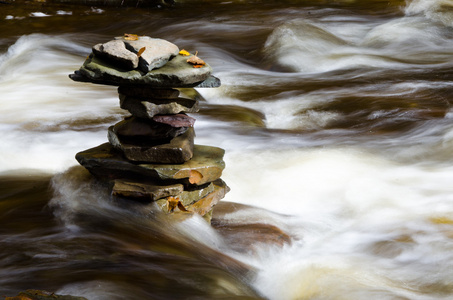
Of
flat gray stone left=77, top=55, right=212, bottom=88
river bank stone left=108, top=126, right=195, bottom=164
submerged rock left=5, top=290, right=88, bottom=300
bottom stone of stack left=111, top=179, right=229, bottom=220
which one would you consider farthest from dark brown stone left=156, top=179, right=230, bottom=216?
submerged rock left=5, top=290, right=88, bottom=300

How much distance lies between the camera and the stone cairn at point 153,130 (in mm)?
3682

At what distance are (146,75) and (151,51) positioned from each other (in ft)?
0.49

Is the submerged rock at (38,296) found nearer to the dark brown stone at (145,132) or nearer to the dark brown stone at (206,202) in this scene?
the dark brown stone at (206,202)

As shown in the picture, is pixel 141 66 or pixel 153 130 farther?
pixel 153 130

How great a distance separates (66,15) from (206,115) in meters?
6.82

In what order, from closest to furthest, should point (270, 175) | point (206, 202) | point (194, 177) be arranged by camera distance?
point (194, 177), point (206, 202), point (270, 175)

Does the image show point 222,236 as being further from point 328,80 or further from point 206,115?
point 328,80

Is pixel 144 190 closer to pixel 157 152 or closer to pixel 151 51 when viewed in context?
pixel 157 152

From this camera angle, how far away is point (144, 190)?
3.85 m

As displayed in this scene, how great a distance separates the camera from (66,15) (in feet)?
40.6

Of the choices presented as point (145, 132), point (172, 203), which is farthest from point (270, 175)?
point (145, 132)

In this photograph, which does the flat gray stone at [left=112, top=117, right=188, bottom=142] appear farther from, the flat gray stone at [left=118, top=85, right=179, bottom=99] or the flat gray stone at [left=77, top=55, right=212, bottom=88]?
the flat gray stone at [left=77, top=55, right=212, bottom=88]

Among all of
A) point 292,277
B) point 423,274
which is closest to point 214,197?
point 292,277

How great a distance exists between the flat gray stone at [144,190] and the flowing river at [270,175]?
4.1 inches
